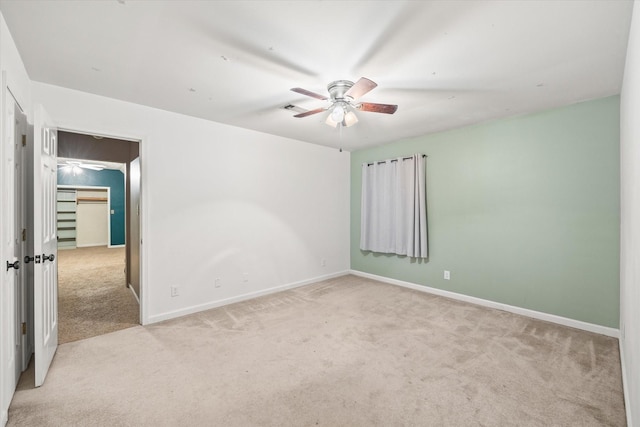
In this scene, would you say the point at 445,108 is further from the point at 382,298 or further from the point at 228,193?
the point at 228,193

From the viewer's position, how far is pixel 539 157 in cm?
320

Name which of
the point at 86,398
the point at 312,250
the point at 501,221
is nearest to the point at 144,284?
the point at 86,398

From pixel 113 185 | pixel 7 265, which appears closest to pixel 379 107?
pixel 7 265

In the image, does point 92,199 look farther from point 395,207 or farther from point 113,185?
point 395,207

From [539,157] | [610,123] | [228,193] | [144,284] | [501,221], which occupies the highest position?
[610,123]

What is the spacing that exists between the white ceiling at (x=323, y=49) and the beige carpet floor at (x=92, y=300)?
8.07 feet

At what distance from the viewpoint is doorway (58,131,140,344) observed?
11.0 feet

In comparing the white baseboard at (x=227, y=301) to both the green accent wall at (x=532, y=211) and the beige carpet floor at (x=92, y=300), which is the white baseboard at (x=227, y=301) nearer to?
the beige carpet floor at (x=92, y=300)

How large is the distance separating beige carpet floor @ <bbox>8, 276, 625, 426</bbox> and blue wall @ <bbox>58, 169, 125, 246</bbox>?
24.5 ft

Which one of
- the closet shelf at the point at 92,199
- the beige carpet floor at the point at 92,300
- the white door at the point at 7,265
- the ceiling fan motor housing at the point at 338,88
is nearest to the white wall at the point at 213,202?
the beige carpet floor at the point at 92,300

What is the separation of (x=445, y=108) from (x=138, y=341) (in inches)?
158

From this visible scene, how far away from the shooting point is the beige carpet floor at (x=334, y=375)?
68.8 inches

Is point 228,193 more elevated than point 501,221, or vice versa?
point 228,193

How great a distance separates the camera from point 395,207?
4598 mm
